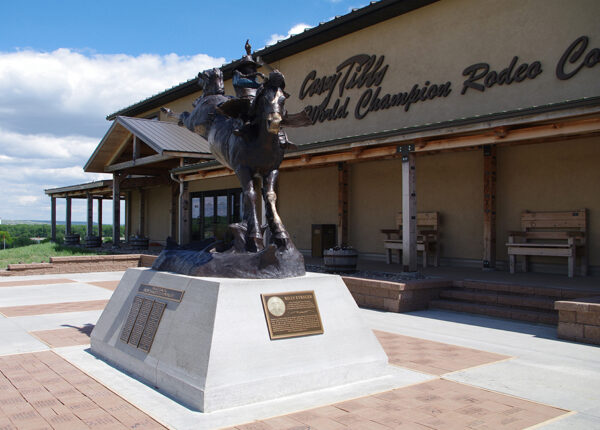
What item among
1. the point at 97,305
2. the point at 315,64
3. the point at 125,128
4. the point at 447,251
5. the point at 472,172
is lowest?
the point at 97,305

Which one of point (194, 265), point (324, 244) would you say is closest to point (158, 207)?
point (324, 244)

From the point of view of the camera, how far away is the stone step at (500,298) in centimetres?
814

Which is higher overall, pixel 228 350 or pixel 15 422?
pixel 228 350

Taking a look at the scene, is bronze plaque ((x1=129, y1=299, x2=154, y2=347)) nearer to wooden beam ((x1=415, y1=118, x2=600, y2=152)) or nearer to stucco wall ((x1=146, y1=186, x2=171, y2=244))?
wooden beam ((x1=415, y1=118, x2=600, y2=152))

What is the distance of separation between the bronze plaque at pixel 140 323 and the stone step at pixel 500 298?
5.87m

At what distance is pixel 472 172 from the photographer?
497 inches

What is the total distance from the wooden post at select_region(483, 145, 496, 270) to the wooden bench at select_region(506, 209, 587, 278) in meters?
0.54

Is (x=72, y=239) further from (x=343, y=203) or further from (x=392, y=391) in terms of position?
(x=392, y=391)

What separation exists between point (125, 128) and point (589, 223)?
629 inches

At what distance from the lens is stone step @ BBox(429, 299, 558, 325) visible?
310 inches

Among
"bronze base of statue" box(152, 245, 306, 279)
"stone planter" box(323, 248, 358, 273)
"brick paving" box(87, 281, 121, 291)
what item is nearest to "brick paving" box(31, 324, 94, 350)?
"bronze base of statue" box(152, 245, 306, 279)

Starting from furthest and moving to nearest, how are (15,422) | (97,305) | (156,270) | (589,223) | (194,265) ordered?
(589,223) < (97,305) < (156,270) < (194,265) < (15,422)

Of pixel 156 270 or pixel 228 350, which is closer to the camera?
pixel 228 350

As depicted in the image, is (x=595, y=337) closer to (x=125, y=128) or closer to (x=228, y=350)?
(x=228, y=350)
